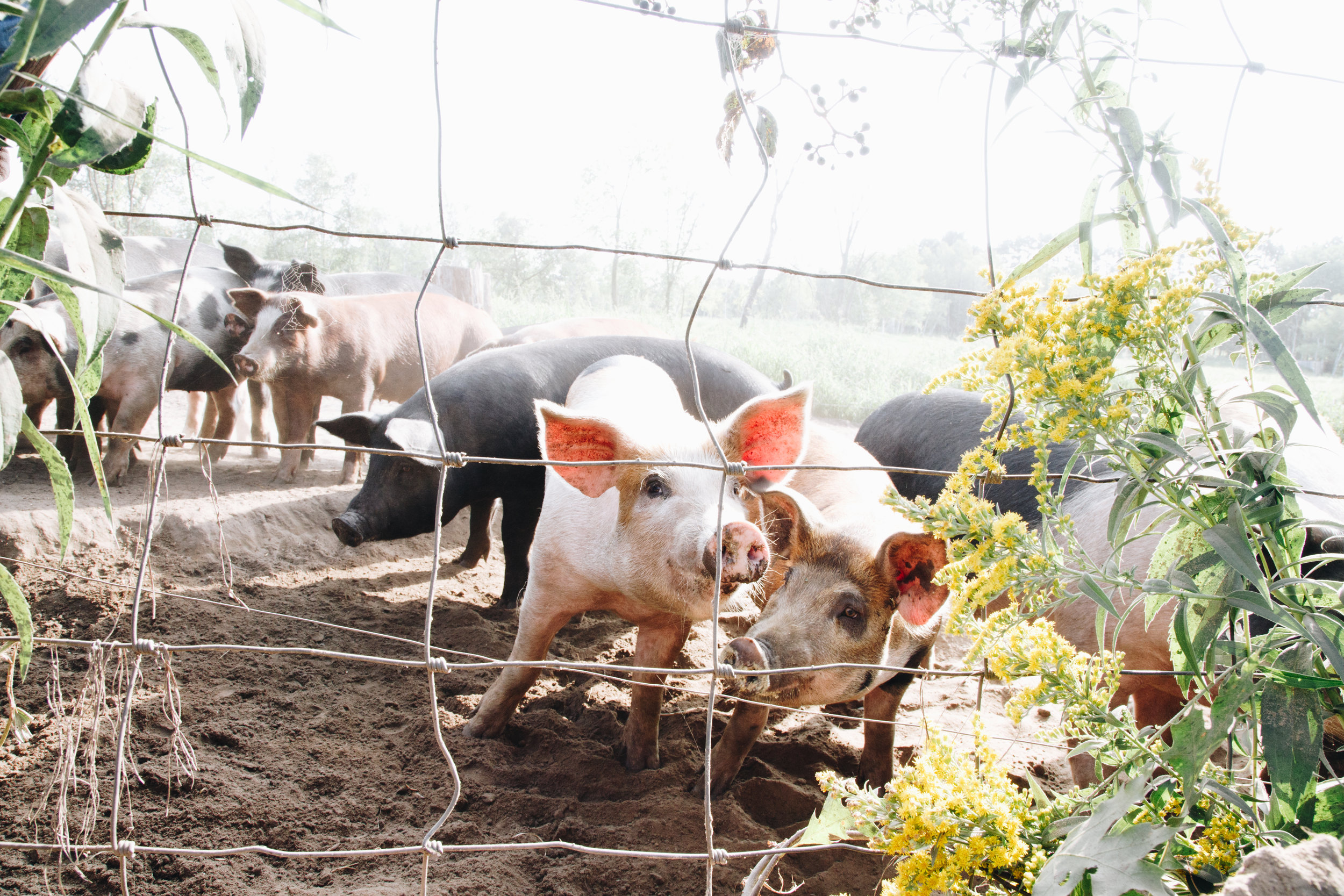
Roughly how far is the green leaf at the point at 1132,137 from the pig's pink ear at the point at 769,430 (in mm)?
1269

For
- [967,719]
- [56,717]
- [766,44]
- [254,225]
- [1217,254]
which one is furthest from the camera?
[967,719]

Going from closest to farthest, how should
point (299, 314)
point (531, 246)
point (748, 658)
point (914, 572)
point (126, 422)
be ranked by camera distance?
point (531, 246) < point (748, 658) < point (914, 572) < point (126, 422) < point (299, 314)

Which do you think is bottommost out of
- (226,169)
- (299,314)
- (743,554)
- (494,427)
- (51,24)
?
(743,554)

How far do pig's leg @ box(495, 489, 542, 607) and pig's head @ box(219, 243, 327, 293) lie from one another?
9.18ft

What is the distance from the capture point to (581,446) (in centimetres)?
273

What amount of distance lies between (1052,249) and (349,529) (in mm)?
3310

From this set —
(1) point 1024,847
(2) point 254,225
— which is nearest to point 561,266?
(2) point 254,225

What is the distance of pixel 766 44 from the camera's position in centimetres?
226

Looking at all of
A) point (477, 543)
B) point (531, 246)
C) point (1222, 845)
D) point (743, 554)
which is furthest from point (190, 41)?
point (477, 543)

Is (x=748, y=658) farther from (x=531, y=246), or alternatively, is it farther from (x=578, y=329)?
(x=578, y=329)

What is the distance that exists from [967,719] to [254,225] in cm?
312

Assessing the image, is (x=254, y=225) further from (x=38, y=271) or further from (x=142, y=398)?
(x=142, y=398)

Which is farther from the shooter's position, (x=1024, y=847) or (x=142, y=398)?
(x=142, y=398)

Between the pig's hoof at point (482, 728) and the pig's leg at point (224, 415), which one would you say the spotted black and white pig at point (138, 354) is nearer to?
the pig's leg at point (224, 415)
